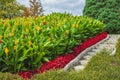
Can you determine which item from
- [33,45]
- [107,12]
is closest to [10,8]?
[107,12]

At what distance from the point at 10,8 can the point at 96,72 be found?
2570 centimetres

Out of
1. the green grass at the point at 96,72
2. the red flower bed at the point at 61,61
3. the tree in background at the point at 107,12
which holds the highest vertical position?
the tree in background at the point at 107,12

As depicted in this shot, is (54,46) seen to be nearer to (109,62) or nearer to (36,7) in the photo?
(109,62)

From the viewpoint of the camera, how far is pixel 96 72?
848 cm

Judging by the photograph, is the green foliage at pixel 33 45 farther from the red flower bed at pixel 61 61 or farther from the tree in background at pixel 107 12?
→ the tree in background at pixel 107 12

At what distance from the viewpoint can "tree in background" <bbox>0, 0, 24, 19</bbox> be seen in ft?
109

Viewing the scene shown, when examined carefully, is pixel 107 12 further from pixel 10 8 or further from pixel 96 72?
pixel 96 72

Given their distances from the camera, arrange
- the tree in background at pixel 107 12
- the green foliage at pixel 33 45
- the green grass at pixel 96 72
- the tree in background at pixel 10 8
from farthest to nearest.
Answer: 1. the tree in background at pixel 10 8
2. the tree in background at pixel 107 12
3. the green foliage at pixel 33 45
4. the green grass at pixel 96 72

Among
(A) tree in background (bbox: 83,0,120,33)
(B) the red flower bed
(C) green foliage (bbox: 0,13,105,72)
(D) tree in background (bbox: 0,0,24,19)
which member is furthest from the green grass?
(D) tree in background (bbox: 0,0,24,19)

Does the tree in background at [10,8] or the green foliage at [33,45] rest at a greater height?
the tree in background at [10,8]

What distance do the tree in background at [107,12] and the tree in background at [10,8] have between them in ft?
25.4

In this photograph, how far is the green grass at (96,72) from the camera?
7652mm

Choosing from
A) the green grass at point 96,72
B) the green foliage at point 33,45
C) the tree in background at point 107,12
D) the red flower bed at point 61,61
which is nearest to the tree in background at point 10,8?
the tree in background at point 107,12

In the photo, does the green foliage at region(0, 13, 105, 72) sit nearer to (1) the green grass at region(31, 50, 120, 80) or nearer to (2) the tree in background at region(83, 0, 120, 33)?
(1) the green grass at region(31, 50, 120, 80)
